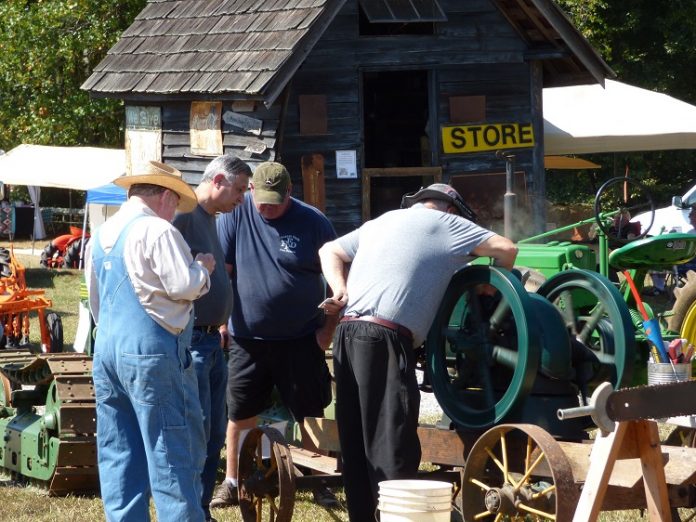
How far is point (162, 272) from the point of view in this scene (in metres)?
4.49

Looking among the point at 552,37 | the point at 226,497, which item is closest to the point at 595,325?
the point at 226,497

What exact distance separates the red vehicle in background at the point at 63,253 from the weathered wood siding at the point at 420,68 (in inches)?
357

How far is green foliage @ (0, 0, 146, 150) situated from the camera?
23938mm

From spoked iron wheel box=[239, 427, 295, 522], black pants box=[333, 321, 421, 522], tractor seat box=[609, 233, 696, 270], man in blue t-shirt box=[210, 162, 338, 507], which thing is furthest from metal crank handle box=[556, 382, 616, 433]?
man in blue t-shirt box=[210, 162, 338, 507]

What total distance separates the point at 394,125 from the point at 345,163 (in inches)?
109

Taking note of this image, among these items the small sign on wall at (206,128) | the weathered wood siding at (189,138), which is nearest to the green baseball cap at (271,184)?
the weathered wood siding at (189,138)

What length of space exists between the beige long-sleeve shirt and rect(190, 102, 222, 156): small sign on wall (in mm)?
8111

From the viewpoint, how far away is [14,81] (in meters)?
25.3

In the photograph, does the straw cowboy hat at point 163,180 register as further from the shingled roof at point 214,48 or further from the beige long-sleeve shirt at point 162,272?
the shingled roof at point 214,48

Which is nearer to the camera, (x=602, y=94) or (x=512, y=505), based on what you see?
(x=512, y=505)

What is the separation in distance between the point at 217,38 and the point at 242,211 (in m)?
7.19

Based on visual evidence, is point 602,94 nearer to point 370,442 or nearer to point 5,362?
point 5,362

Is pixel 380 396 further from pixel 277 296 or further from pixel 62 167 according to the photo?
pixel 62 167

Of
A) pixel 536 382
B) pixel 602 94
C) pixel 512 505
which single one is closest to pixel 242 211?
pixel 536 382
